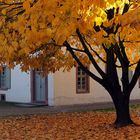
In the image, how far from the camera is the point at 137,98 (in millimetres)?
30703

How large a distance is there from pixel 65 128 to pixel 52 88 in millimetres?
9563

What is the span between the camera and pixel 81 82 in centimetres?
2788

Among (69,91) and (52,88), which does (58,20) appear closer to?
(52,88)

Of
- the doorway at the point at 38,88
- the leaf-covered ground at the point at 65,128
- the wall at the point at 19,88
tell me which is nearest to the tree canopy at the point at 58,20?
the leaf-covered ground at the point at 65,128

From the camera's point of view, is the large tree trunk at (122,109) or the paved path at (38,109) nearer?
the large tree trunk at (122,109)

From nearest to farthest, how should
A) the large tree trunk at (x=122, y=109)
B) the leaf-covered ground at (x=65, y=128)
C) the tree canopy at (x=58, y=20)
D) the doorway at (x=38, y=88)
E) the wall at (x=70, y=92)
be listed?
the tree canopy at (x=58, y=20)
the leaf-covered ground at (x=65, y=128)
the large tree trunk at (x=122, y=109)
the wall at (x=70, y=92)
the doorway at (x=38, y=88)

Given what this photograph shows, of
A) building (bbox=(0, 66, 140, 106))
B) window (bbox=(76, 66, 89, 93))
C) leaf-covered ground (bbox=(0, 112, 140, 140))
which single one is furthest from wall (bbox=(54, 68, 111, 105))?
leaf-covered ground (bbox=(0, 112, 140, 140))

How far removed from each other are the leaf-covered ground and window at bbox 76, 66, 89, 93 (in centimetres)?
651

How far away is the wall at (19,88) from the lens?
90.3 feet

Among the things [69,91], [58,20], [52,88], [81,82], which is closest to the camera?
[58,20]

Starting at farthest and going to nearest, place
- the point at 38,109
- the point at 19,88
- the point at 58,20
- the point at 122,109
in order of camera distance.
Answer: the point at 19,88 < the point at 38,109 < the point at 122,109 < the point at 58,20

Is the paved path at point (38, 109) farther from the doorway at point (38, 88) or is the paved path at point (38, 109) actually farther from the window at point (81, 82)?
the doorway at point (38, 88)

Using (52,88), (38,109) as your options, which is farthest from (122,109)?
(52,88)

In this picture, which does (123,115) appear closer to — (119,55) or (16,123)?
(119,55)
